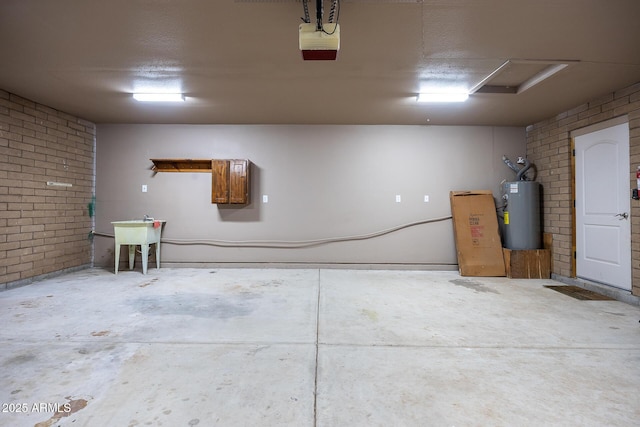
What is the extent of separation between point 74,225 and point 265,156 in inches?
129

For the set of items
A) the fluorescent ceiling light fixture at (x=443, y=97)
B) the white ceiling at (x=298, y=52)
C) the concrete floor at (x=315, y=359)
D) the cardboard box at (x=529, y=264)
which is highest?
the fluorescent ceiling light fixture at (x=443, y=97)

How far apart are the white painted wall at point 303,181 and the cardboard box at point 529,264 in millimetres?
→ 1217

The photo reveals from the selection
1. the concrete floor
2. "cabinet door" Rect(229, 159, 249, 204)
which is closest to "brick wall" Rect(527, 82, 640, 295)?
the concrete floor

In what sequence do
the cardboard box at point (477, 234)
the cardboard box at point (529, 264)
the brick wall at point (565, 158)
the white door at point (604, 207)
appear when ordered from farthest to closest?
the cardboard box at point (477, 234) < the cardboard box at point (529, 264) < the white door at point (604, 207) < the brick wall at point (565, 158)

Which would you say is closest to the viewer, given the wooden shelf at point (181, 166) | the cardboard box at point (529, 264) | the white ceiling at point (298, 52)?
the white ceiling at point (298, 52)

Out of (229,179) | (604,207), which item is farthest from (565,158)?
(229,179)

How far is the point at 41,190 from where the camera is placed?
173 inches

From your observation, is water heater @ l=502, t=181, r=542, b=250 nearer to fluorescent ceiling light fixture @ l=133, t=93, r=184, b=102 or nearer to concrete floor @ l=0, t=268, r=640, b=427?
concrete floor @ l=0, t=268, r=640, b=427

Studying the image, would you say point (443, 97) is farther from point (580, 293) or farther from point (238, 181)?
point (238, 181)

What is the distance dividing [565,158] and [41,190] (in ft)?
Result: 25.1

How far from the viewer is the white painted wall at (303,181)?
5332 millimetres

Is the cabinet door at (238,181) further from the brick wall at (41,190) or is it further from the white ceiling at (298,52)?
the brick wall at (41,190)

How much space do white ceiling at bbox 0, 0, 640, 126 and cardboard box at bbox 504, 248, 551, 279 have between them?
2.14 m

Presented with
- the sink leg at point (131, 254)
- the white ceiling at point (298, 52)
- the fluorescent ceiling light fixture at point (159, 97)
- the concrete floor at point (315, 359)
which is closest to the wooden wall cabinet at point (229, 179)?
the white ceiling at point (298, 52)
